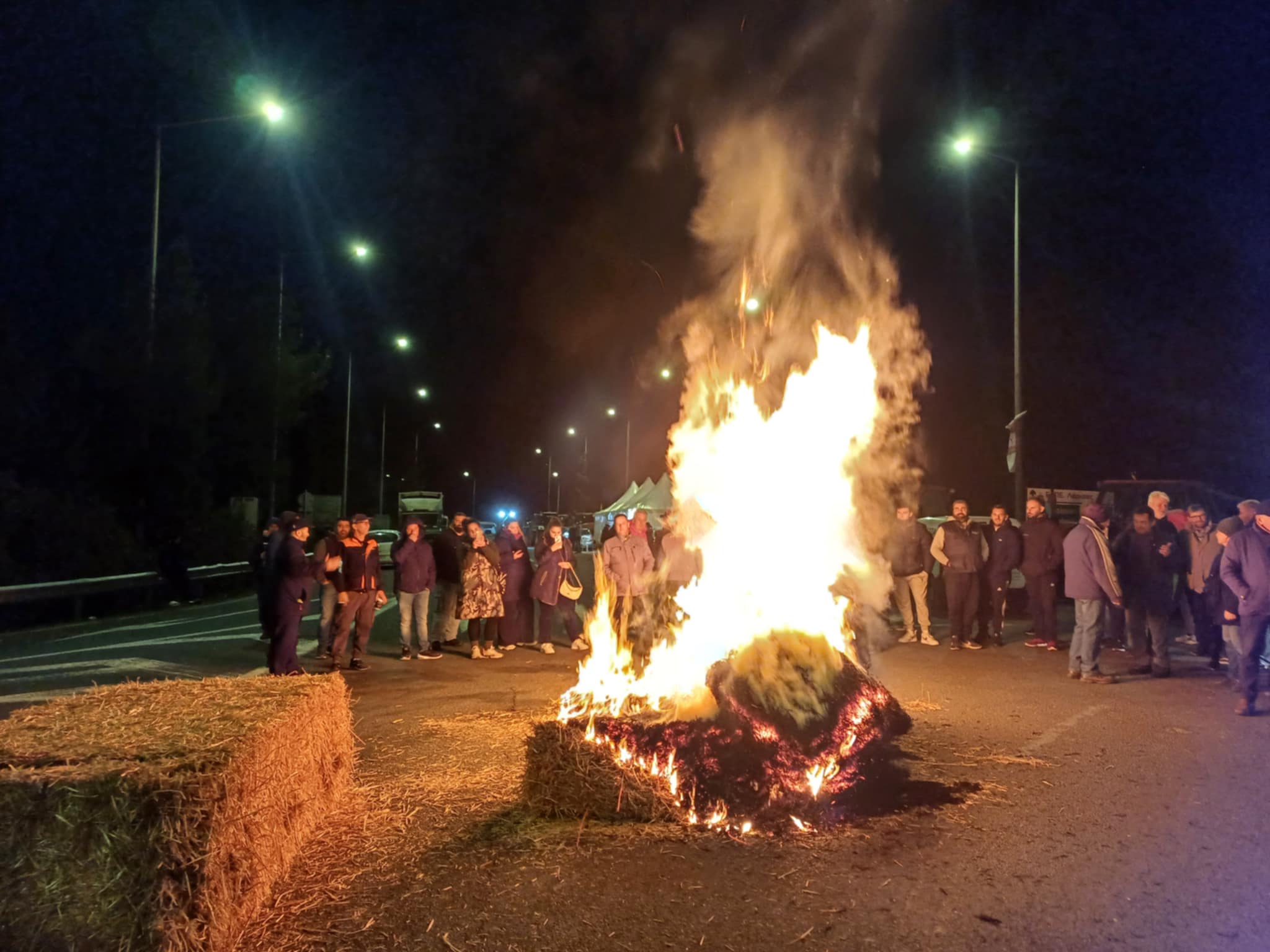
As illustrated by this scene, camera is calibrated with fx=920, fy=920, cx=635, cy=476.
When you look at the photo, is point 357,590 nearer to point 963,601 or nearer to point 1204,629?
point 963,601

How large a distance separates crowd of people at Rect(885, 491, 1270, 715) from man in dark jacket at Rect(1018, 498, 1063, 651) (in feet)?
0.05

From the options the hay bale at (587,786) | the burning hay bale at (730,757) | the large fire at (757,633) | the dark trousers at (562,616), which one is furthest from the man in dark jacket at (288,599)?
the burning hay bale at (730,757)

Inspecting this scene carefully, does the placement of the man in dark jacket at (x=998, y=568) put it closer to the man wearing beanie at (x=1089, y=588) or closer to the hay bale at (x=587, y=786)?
the man wearing beanie at (x=1089, y=588)

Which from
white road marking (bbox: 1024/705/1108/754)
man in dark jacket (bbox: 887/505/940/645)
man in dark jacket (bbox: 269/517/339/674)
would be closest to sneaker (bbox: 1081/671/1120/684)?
white road marking (bbox: 1024/705/1108/754)

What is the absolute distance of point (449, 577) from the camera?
470 inches

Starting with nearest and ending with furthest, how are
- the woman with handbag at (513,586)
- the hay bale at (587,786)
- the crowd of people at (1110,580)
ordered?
the hay bale at (587,786), the crowd of people at (1110,580), the woman with handbag at (513,586)

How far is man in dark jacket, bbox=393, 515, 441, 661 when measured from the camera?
35.8ft

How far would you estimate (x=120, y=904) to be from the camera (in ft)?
11.2

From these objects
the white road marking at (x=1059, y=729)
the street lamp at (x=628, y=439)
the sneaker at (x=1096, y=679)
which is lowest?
the white road marking at (x=1059, y=729)

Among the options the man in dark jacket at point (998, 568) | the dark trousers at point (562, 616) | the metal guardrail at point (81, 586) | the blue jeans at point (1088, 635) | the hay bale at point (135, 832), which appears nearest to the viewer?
the hay bale at point (135, 832)

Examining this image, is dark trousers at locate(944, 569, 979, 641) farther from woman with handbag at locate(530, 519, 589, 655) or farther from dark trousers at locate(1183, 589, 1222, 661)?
woman with handbag at locate(530, 519, 589, 655)

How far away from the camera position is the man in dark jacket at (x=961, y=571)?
12.0 metres

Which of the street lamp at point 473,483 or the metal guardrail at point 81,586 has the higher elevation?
the street lamp at point 473,483

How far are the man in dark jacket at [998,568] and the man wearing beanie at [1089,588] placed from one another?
2.35 meters
